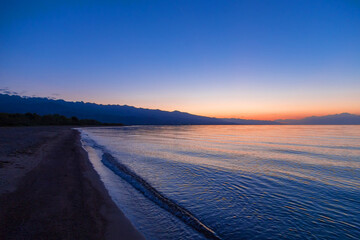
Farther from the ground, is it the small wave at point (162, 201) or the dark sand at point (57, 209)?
the dark sand at point (57, 209)

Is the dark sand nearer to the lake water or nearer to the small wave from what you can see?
the lake water

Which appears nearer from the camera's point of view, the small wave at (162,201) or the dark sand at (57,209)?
the dark sand at (57,209)

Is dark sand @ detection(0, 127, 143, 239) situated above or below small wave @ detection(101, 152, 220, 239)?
above

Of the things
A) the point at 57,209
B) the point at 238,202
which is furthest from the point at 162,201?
the point at 57,209

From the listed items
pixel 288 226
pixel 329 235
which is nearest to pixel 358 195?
pixel 329 235

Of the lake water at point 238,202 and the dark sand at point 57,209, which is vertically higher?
the dark sand at point 57,209

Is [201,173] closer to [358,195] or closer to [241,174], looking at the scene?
[241,174]

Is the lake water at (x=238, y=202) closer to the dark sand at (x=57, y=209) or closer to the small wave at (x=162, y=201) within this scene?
the small wave at (x=162, y=201)

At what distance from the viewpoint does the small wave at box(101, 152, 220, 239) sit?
21.6ft

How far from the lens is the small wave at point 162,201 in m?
6.57

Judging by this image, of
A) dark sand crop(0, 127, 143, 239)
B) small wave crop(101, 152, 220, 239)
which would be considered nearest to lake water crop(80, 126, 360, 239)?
small wave crop(101, 152, 220, 239)

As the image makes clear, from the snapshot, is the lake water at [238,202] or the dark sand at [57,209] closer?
the dark sand at [57,209]

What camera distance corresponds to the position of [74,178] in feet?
36.5

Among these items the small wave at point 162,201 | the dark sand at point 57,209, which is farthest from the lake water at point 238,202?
the dark sand at point 57,209
